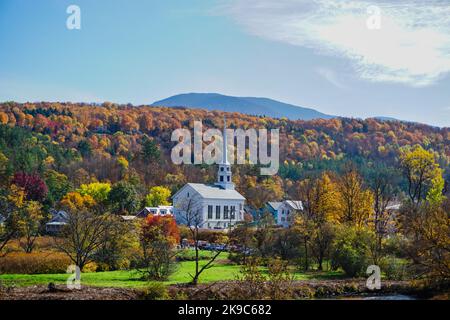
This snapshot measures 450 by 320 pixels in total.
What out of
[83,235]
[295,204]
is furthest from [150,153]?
[83,235]

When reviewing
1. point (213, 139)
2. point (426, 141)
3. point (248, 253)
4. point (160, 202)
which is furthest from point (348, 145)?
point (248, 253)

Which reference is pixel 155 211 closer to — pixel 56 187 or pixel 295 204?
pixel 56 187

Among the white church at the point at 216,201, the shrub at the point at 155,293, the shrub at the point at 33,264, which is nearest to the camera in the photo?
the shrub at the point at 155,293

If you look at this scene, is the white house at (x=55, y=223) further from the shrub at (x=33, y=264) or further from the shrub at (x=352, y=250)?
the shrub at (x=352, y=250)

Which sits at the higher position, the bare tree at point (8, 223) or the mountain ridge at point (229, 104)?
the mountain ridge at point (229, 104)

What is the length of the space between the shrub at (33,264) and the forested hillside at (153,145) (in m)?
20.0

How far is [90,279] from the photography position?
73.3ft

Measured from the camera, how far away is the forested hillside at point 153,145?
57.6m

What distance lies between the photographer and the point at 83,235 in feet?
84.0

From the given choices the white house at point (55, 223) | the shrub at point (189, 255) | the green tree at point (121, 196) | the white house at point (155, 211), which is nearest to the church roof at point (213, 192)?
the white house at point (155, 211)

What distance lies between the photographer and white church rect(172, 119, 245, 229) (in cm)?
4928

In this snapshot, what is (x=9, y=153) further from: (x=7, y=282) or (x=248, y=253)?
A: (x=7, y=282)

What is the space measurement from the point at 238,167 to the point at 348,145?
107 feet

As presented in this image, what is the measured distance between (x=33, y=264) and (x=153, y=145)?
1619 inches
